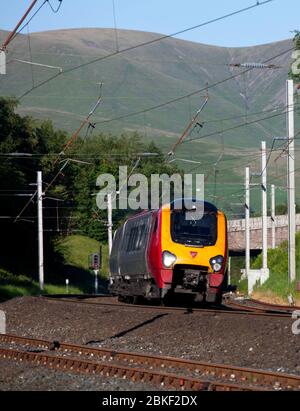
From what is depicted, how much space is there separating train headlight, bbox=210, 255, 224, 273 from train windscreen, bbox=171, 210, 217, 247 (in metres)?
0.45

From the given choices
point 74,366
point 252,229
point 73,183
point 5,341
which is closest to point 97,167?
point 73,183

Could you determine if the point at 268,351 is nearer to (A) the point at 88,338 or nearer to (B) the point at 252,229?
(A) the point at 88,338

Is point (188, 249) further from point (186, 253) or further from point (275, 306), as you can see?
point (275, 306)

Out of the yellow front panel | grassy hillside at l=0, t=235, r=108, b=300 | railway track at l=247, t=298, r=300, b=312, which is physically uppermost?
the yellow front panel

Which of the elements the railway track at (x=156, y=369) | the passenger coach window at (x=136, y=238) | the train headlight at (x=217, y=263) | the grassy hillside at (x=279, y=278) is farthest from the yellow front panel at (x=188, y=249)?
the grassy hillside at (x=279, y=278)

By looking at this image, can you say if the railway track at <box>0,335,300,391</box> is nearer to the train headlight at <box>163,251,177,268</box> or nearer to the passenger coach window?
the train headlight at <box>163,251,177,268</box>

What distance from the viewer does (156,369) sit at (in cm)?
1605

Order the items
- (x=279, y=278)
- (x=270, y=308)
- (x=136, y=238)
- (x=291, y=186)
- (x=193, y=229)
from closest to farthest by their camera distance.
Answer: (x=193, y=229)
(x=136, y=238)
(x=270, y=308)
(x=291, y=186)
(x=279, y=278)

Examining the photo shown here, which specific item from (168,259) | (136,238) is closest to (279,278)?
(136,238)

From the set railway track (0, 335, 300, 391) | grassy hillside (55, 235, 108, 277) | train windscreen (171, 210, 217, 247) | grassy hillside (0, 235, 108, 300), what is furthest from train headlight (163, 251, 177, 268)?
grassy hillside (55, 235, 108, 277)

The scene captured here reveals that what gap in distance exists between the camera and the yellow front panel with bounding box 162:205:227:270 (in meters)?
27.0

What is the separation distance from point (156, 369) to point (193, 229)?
11.5m

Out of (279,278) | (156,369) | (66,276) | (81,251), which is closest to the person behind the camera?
(156,369)
